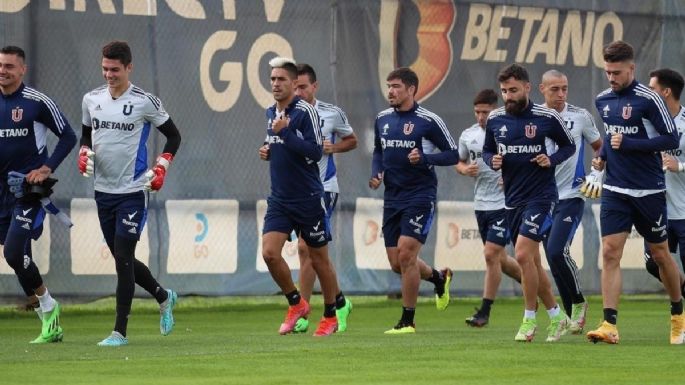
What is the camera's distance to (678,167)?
13.3 metres

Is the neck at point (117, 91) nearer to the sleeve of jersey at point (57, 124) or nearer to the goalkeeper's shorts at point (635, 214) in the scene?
the sleeve of jersey at point (57, 124)

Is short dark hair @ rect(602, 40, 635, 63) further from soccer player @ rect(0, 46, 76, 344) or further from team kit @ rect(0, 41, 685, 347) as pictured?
soccer player @ rect(0, 46, 76, 344)

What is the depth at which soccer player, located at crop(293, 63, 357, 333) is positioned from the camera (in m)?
14.9

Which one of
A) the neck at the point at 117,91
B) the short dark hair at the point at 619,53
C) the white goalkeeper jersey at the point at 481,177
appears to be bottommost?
the white goalkeeper jersey at the point at 481,177

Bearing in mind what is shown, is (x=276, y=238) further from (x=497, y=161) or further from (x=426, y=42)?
(x=426, y=42)

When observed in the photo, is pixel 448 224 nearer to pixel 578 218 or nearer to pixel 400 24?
pixel 400 24

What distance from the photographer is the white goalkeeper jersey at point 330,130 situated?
1528 centimetres

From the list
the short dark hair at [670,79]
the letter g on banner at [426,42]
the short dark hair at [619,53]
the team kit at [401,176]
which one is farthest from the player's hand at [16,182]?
the letter g on banner at [426,42]

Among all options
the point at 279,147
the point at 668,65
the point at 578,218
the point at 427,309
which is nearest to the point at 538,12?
the point at 668,65

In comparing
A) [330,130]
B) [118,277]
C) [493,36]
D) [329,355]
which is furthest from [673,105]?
[493,36]

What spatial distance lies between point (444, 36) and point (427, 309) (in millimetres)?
3534

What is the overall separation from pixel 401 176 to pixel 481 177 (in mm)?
2163

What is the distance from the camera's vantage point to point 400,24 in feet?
63.3

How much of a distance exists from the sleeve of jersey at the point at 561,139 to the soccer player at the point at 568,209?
1.02 meters
